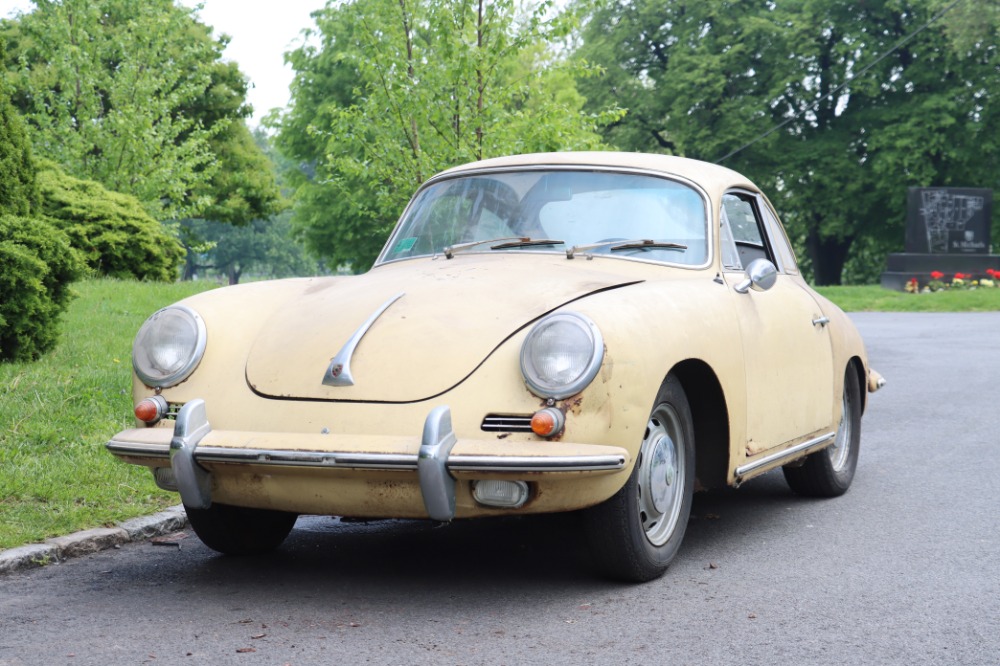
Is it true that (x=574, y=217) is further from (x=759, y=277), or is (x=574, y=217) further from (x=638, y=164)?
(x=759, y=277)

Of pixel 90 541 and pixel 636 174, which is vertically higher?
pixel 636 174

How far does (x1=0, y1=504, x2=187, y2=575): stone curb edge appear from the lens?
4.84m

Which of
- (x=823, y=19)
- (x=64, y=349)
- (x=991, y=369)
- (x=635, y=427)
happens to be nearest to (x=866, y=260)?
(x=823, y=19)

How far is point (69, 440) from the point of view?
690 centimetres

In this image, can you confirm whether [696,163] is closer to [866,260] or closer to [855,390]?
[855,390]

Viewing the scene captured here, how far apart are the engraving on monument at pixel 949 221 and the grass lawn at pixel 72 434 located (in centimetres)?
2612

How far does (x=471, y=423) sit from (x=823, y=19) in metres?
39.7

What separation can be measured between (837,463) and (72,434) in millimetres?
4125

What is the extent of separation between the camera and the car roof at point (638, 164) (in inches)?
219

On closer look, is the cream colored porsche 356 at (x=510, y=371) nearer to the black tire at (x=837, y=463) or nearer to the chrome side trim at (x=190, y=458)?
the chrome side trim at (x=190, y=458)

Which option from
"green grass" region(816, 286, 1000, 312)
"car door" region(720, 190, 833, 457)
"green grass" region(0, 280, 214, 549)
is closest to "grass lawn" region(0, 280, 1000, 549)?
"green grass" region(0, 280, 214, 549)

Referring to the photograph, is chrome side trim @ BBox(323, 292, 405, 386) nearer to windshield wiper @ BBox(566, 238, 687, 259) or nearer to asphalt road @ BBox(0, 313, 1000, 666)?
asphalt road @ BBox(0, 313, 1000, 666)

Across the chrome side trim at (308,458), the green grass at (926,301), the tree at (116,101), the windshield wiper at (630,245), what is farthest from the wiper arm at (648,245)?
the green grass at (926,301)

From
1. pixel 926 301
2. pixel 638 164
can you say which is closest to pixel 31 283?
pixel 638 164
